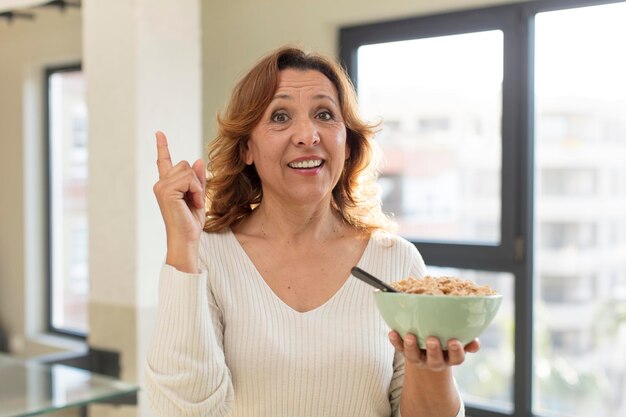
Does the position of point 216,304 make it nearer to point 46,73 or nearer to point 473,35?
point 473,35

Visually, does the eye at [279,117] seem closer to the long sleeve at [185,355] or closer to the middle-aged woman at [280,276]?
the middle-aged woman at [280,276]

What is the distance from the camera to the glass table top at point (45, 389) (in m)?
2.21

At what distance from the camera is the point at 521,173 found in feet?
10.6

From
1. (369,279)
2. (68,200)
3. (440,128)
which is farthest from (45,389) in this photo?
(68,200)

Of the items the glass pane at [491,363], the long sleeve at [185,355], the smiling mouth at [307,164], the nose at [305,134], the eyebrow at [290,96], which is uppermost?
the eyebrow at [290,96]

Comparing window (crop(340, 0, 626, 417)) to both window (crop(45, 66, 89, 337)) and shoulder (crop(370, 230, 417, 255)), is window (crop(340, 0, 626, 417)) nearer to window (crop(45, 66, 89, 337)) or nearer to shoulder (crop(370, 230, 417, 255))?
shoulder (crop(370, 230, 417, 255))

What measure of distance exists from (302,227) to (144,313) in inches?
75.2

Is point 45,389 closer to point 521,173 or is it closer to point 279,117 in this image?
point 279,117

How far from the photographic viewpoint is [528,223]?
3.23 meters

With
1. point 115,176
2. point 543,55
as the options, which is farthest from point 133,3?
point 543,55

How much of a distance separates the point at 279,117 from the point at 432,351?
1.71 ft

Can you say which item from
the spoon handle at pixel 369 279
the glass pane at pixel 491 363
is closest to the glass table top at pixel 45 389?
the spoon handle at pixel 369 279

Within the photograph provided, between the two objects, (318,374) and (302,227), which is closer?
(318,374)

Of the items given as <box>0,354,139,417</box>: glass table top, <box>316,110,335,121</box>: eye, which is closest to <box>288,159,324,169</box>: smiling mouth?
<box>316,110,335,121</box>: eye
